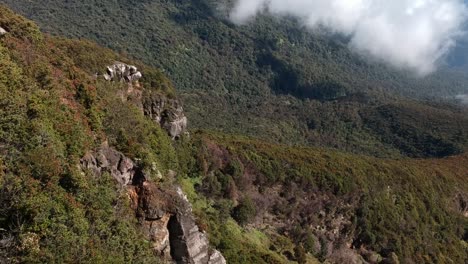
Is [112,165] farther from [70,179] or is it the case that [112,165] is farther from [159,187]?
[70,179]

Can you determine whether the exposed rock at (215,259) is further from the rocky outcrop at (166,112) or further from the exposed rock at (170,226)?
the rocky outcrop at (166,112)

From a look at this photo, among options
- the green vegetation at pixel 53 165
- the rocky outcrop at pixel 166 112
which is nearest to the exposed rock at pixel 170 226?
the green vegetation at pixel 53 165

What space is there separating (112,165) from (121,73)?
24.2 m

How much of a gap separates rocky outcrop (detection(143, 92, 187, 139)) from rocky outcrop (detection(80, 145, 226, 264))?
23477mm

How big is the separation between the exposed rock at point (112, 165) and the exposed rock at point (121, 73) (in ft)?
63.7

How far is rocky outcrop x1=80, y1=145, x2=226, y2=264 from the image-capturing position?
26.0m

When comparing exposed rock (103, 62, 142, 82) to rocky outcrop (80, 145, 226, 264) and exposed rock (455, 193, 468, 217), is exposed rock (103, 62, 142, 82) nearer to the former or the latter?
rocky outcrop (80, 145, 226, 264)

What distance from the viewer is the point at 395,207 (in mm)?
81438

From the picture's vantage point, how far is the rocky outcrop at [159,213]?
26031 mm

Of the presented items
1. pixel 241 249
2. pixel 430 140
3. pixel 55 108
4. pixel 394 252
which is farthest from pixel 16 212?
pixel 430 140

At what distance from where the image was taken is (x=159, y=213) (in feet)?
86.5

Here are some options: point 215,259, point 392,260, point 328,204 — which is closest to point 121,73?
point 215,259

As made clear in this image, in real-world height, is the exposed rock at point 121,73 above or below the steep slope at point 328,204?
above

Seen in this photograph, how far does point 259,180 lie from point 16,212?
2107 inches
